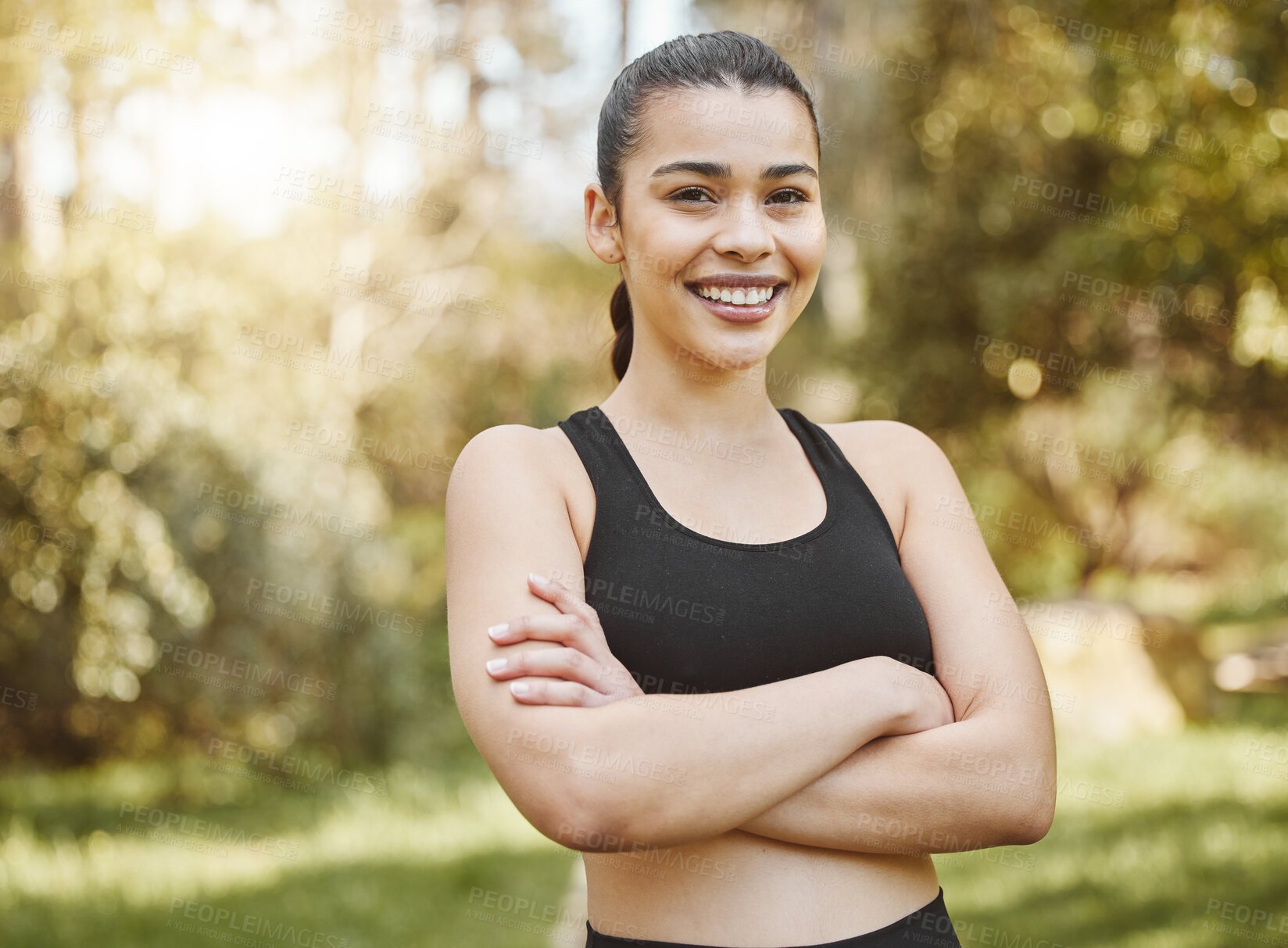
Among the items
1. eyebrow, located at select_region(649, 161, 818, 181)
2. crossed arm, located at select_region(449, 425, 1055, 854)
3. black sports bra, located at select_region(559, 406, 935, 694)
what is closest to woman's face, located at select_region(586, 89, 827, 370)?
eyebrow, located at select_region(649, 161, 818, 181)

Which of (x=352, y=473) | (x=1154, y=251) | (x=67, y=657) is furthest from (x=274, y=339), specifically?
(x=1154, y=251)

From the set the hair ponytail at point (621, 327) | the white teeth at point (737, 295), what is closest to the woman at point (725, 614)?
the white teeth at point (737, 295)

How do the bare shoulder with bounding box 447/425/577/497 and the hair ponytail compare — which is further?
the hair ponytail

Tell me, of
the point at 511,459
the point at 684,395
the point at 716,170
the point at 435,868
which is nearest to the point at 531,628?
the point at 511,459

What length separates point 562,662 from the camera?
148cm

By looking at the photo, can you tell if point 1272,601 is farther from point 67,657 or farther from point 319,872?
point 67,657

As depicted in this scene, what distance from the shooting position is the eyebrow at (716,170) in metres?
1.67

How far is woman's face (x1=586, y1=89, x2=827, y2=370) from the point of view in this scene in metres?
1.68

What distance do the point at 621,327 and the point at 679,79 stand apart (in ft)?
1.80

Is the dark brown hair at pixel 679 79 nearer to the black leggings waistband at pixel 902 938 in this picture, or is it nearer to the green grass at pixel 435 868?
the black leggings waistband at pixel 902 938

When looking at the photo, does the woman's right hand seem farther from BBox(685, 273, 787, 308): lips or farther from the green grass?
the green grass

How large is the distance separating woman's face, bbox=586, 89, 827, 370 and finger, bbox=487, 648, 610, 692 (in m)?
0.54

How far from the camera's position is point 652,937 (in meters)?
1.55

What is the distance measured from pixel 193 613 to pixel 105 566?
19.5 inches
